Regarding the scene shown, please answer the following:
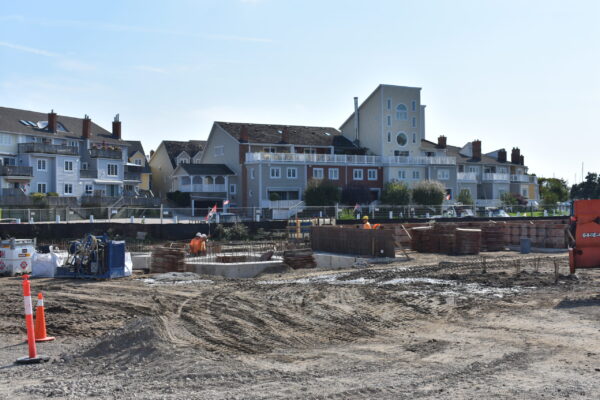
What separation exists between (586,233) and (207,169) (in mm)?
51316

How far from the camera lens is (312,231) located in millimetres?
29781

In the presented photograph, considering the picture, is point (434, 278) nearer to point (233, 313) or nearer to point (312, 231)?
point (233, 313)

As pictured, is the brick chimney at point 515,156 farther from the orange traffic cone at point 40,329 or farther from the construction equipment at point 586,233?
the orange traffic cone at point 40,329

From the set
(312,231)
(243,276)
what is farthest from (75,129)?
(243,276)

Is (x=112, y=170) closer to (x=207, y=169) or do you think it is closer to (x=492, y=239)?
(x=207, y=169)

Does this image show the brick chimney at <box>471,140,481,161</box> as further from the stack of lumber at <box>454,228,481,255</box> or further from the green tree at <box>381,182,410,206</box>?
the stack of lumber at <box>454,228,481,255</box>

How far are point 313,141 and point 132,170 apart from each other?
23.7 meters

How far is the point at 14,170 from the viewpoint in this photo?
56250 millimetres

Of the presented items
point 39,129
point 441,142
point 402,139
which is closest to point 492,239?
point 402,139

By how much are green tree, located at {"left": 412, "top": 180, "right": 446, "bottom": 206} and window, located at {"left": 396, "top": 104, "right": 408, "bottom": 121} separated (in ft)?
36.8

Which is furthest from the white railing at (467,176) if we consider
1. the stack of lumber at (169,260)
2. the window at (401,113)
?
the stack of lumber at (169,260)

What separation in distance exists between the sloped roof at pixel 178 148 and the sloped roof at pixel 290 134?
1253 cm

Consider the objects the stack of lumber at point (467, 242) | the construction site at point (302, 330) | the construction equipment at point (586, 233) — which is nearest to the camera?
the construction site at point (302, 330)

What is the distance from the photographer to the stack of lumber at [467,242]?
2859 centimetres
